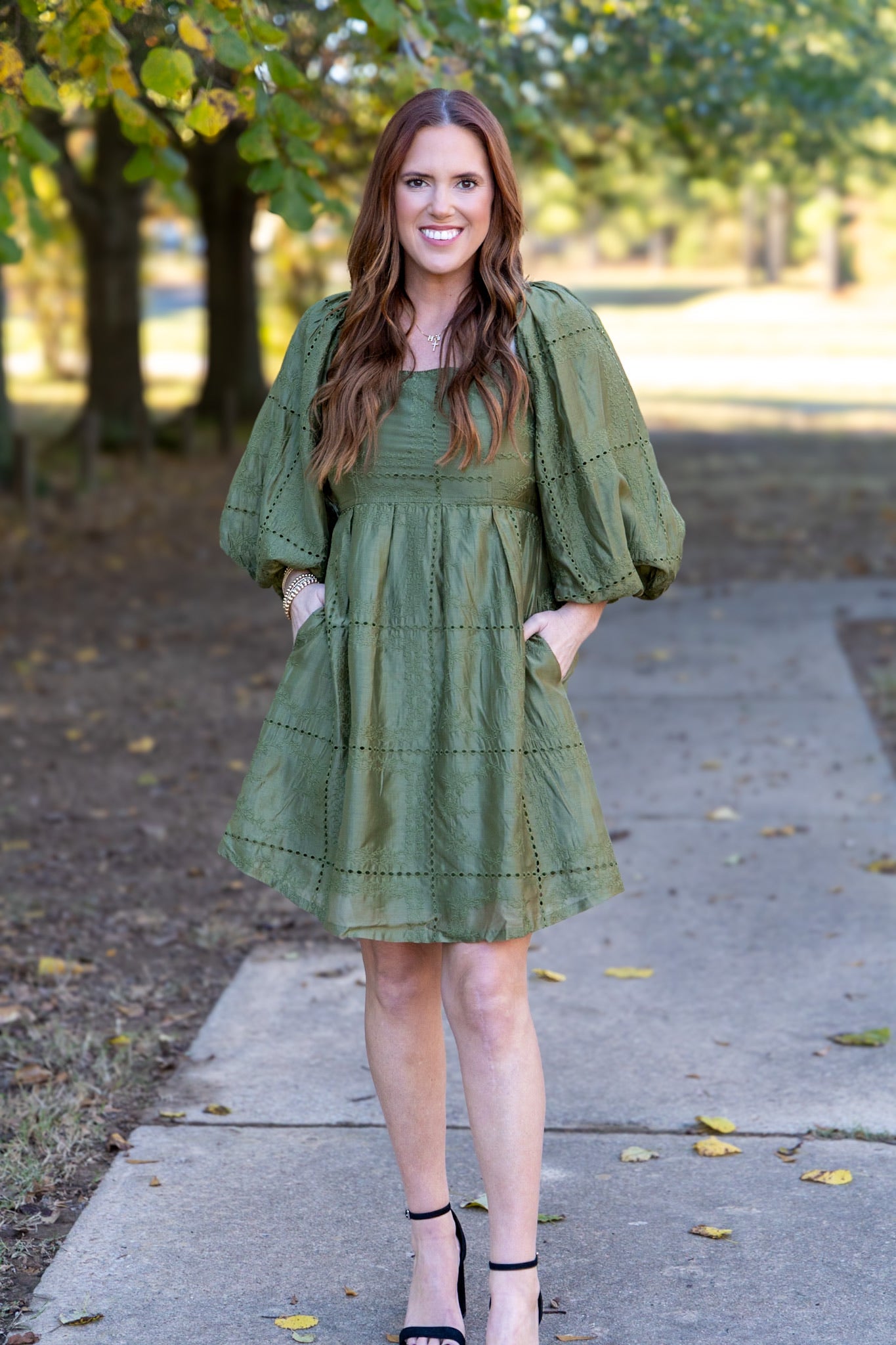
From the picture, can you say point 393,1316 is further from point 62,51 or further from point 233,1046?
point 62,51

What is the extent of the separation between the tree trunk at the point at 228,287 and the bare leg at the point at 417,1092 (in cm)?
1593

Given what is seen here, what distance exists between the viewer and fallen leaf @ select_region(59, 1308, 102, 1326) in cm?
279

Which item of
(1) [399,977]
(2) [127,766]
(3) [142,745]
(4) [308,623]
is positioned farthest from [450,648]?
(3) [142,745]

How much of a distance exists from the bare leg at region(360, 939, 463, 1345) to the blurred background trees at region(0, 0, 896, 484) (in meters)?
2.32

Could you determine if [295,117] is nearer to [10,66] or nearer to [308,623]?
[10,66]

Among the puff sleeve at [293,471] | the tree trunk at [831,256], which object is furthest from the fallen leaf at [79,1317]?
the tree trunk at [831,256]

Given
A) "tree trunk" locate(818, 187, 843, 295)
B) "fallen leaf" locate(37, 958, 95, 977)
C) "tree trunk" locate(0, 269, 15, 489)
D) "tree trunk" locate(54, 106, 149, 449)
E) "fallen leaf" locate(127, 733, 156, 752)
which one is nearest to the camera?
"fallen leaf" locate(37, 958, 95, 977)

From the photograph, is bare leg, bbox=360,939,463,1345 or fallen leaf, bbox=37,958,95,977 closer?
bare leg, bbox=360,939,463,1345

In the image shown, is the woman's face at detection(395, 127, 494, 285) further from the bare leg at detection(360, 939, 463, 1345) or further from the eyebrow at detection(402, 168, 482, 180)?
the bare leg at detection(360, 939, 463, 1345)

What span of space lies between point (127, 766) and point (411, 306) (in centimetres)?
418

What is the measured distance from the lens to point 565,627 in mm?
2762

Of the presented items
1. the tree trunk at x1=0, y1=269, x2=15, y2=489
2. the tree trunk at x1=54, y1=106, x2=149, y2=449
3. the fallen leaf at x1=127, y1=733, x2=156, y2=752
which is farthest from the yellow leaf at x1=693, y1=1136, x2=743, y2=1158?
the tree trunk at x1=54, y1=106, x2=149, y2=449

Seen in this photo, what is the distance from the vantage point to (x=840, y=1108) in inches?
141

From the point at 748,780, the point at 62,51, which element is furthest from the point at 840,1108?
the point at 62,51
